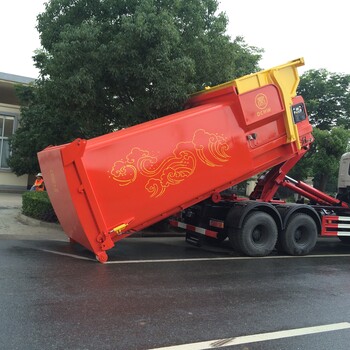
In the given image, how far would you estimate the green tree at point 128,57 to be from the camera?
379 inches

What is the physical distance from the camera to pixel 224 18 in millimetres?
11359

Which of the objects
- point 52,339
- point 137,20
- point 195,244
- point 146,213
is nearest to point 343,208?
point 195,244

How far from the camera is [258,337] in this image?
→ 4691 mm

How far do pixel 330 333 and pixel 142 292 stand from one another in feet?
8.33

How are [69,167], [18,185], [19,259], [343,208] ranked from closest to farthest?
1. [69,167]
2. [19,259]
3. [343,208]
4. [18,185]

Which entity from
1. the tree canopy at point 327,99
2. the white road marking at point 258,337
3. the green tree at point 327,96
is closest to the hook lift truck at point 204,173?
the white road marking at point 258,337

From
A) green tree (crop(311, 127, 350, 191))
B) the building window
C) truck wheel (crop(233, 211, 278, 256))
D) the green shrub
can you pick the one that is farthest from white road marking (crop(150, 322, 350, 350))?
the building window

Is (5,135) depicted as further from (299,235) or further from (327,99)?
(299,235)

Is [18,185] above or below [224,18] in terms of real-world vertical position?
below

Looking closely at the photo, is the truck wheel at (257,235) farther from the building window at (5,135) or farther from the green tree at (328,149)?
the building window at (5,135)

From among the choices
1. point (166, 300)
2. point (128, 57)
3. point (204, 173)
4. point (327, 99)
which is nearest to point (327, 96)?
point (327, 99)

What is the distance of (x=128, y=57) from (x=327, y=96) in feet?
64.1

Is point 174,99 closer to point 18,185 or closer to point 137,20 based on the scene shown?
point 137,20

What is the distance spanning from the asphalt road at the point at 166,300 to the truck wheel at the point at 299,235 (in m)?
0.36
